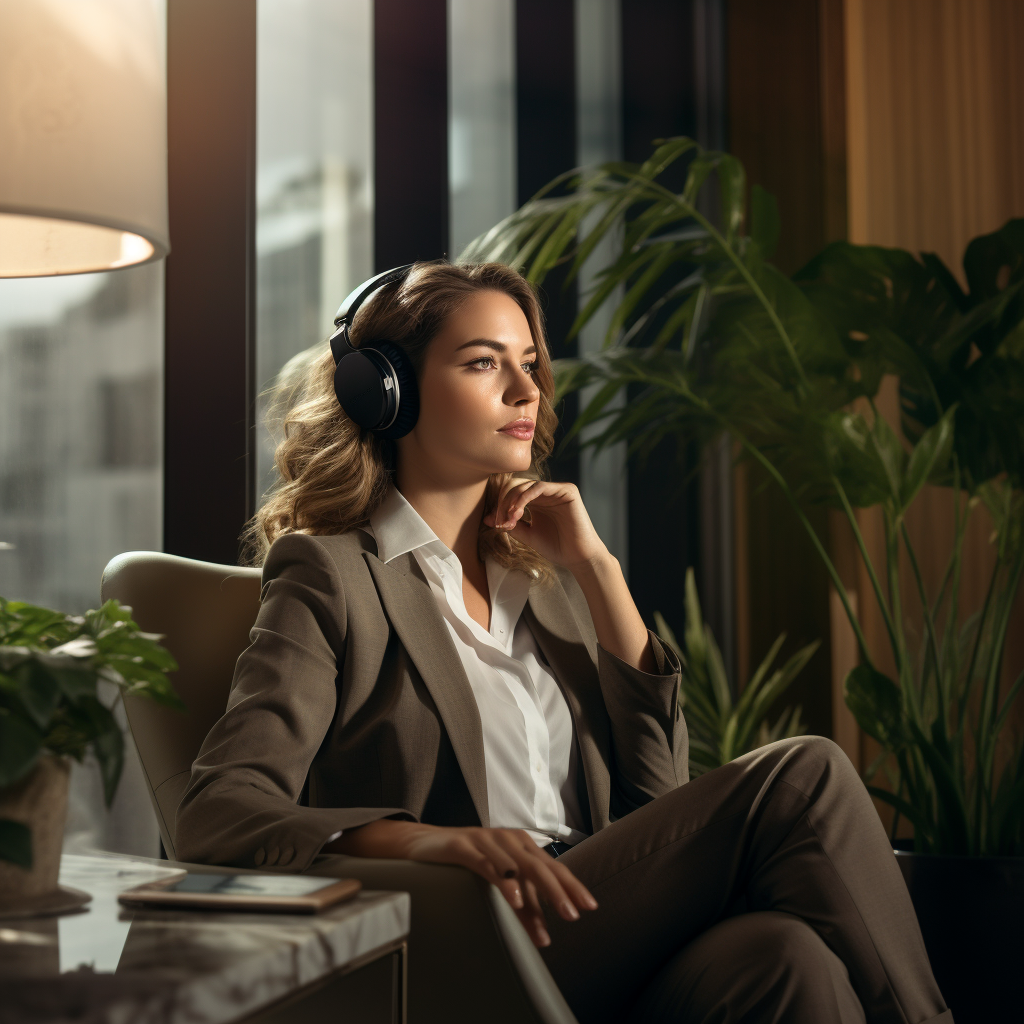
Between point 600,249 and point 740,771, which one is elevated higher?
point 600,249

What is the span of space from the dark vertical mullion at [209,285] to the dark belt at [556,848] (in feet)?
2.77

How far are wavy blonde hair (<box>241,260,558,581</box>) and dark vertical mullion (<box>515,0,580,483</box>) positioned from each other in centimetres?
105

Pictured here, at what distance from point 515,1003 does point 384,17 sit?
6.85 ft

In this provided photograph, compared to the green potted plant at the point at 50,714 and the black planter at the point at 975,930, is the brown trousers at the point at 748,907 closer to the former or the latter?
the green potted plant at the point at 50,714

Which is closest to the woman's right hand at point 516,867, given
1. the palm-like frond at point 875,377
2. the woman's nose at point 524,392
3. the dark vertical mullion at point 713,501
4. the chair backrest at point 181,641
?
the chair backrest at point 181,641

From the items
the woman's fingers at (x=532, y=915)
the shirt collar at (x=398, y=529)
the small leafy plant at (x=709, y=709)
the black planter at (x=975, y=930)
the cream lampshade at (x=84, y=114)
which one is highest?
the cream lampshade at (x=84, y=114)

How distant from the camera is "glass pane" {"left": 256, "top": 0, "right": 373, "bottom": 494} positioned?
2049 millimetres

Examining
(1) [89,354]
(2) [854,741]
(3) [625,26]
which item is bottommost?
(2) [854,741]

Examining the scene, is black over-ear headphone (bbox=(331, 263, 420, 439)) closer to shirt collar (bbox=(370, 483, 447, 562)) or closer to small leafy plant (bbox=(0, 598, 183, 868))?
shirt collar (bbox=(370, 483, 447, 562))

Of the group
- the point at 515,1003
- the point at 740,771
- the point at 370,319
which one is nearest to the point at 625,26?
the point at 370,319

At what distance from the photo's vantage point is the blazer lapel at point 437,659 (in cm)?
131

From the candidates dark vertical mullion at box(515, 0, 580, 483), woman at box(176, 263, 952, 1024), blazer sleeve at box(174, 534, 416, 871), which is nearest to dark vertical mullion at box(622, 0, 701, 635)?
dark vertical mullion at box(515, 0, 580, 483)

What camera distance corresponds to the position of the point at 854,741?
291 centimetres

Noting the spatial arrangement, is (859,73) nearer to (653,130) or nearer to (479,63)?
(653,130)
